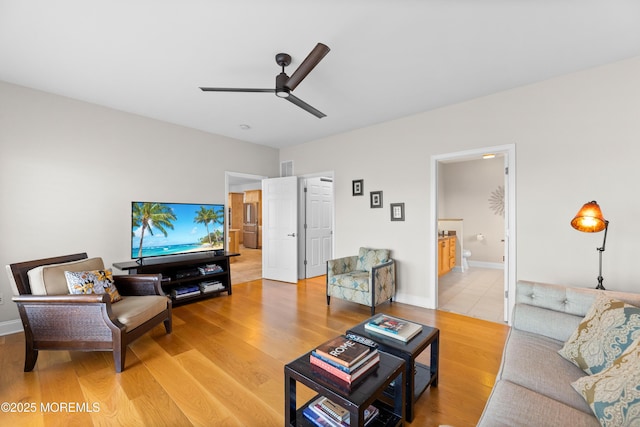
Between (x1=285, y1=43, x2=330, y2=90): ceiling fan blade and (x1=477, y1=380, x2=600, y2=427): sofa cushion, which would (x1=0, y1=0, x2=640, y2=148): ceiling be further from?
(x1=477, y1=380, x2=600, y2=427): sofa cushion

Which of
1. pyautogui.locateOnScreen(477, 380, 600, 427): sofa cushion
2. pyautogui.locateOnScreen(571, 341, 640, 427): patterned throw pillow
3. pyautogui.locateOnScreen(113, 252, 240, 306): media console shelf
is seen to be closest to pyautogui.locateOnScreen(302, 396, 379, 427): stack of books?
pyautogui.locateOnScreen(477, 380, 600, 427): sofa cushion

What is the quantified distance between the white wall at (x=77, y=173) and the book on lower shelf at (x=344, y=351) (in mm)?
3471

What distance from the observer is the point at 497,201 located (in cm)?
646

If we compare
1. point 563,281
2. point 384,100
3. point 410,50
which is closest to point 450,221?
point 563,281

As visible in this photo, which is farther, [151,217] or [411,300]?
[411,300]

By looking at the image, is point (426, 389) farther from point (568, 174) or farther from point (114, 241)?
point (114, 241)

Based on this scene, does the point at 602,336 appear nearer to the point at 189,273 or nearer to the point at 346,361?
the point at 346,361

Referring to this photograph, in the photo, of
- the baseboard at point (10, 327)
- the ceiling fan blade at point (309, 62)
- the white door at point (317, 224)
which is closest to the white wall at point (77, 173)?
the baseboard at point (10, 327)

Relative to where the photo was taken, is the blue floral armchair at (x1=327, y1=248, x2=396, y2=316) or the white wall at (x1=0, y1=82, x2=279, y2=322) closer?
the white wall at (x1=0, y1=82, x2=279, y2=322)

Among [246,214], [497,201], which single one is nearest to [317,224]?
[497,201]

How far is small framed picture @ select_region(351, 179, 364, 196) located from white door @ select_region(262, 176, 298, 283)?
1128 mm

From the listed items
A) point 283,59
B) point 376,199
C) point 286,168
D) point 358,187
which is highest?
point 283,59

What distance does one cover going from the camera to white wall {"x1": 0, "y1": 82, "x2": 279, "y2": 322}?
2.92 m

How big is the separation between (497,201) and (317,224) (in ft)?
14.6
